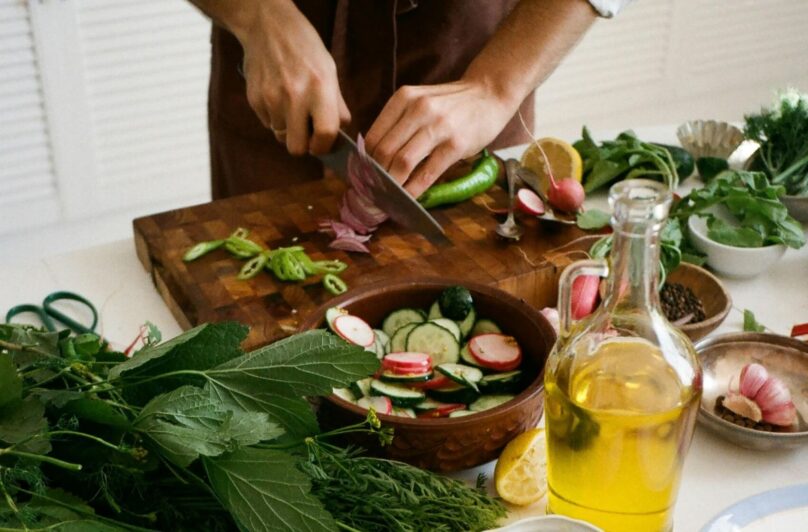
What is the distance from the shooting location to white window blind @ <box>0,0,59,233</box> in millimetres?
2807

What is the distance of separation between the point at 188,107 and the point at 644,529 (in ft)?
8.42

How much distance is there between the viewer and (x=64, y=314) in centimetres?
139

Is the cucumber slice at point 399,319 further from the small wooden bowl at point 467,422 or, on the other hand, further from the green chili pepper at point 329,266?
the green chili pepper at point 329,266

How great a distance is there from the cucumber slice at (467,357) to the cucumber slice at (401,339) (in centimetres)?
6

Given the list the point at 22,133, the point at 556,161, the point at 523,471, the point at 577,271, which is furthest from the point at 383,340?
the point at 22,133

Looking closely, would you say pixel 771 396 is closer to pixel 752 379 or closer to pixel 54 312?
pixel 752 379

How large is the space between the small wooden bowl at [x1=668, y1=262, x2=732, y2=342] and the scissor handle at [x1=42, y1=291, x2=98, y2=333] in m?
0.78

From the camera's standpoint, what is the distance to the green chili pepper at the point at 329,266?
1.43m

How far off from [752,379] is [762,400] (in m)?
0.02

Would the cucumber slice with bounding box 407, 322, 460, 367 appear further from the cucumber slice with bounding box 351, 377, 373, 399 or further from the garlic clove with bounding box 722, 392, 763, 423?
the garlic clove with bounding box 722, 392, 763, 423

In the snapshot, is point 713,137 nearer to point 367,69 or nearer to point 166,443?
point 367,69

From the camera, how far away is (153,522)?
34.2 inches

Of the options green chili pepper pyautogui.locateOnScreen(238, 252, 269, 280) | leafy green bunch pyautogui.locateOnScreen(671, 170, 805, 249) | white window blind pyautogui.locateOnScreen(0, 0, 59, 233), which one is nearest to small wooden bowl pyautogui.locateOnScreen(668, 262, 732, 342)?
leafy green bunch pyautogui.locateOnScreen(671, 170, 805, 249)

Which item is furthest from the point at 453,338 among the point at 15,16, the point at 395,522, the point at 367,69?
the point at 15,16
